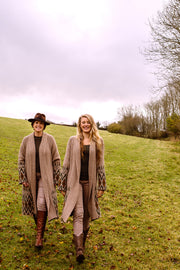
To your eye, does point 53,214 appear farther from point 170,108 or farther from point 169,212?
point 170,108

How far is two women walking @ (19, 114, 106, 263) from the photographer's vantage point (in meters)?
4.30

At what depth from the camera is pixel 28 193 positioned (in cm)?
479

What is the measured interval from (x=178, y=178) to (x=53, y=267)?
1074 centimetres

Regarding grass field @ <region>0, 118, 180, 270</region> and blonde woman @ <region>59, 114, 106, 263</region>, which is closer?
blonde woman @ <region>59, 114, 106, 263</region>

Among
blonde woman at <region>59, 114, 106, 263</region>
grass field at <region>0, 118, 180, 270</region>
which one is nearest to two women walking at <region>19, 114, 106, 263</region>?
blonde woman at <region>59, 114, 106, 263</region>

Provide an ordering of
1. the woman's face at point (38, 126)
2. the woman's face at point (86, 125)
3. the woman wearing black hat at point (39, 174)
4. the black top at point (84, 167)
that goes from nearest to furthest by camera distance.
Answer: the black top at point (84, 167) < the woman's face at point (86, 125) < the woman wearing black hat at point (39, 174) < the woman's face at point (38, 126)

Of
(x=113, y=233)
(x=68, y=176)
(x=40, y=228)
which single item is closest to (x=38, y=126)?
(x=68, y=176)

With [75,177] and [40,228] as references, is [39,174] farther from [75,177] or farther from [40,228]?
[40,228]

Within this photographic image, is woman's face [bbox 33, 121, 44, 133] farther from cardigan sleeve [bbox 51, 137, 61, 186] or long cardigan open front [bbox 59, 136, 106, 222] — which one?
long cardigan open front [bbox 59, 136, 106, 222]

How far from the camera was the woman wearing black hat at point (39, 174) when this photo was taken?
4.64 metres

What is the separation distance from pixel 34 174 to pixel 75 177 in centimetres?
93

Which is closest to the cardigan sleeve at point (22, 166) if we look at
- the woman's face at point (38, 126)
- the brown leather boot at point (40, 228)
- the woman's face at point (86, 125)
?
the woman's face at point (38, 126)

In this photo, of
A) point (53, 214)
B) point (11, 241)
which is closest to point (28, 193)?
point (53, 214)

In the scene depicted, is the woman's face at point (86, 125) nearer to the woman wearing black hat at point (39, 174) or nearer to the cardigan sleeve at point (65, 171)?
the cardigan sleeve at point (65, 171)
